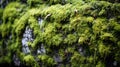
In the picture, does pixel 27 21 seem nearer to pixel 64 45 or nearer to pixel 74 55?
pixel 64 45

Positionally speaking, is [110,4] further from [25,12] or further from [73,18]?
[25,12]

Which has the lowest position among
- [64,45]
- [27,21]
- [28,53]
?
[28,53]

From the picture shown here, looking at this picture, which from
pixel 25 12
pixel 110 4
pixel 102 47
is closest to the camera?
pixel 102 47

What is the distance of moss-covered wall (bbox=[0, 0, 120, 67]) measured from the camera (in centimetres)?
370

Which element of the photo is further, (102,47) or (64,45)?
(64,45)

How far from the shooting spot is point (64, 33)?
4.14m

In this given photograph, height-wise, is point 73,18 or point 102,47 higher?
point 73,18

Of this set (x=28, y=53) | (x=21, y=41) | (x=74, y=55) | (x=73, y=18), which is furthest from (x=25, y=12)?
(x=74, y=55)

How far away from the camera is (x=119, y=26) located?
12.0ft

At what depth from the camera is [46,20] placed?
4.46 meters

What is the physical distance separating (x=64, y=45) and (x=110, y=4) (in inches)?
45.8

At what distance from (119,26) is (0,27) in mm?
3149

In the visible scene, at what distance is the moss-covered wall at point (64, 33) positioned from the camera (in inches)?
146

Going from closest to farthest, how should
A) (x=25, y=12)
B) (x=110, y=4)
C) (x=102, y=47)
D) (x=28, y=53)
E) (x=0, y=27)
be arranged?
1. (x=102, y=47)
2. (x=110, y=4)
3. (x=28, y=53)
4. (x=25, y=12)
5. (x=0, y=27)
